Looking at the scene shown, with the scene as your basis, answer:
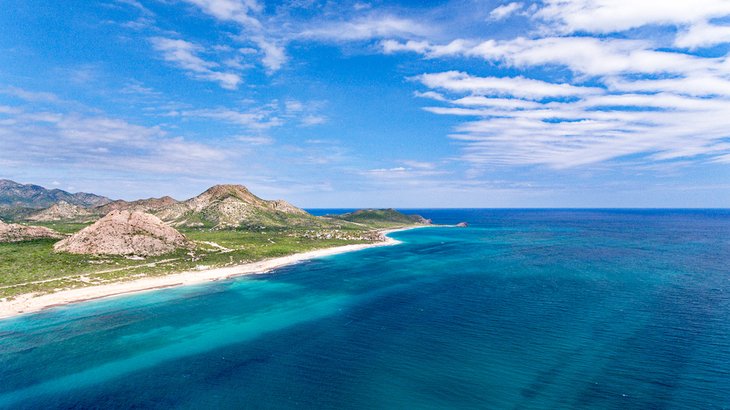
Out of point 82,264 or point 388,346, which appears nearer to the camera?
point 388,346

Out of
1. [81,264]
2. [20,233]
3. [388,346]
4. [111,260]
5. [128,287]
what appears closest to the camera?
[388,346]

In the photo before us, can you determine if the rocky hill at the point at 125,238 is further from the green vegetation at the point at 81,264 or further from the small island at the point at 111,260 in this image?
the green vegetation at the point at 81,264

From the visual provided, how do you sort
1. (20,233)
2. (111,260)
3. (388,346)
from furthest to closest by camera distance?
(20,233)
(111,260)
(388,346)


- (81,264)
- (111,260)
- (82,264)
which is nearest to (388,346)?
(82,264)

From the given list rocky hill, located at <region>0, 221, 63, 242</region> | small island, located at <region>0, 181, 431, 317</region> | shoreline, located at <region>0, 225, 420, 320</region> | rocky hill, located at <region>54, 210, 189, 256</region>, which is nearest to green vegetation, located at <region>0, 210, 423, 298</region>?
small island, located at <region>0, 181, 431, 317</region>

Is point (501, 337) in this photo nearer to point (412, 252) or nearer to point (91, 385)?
point (91, 385)

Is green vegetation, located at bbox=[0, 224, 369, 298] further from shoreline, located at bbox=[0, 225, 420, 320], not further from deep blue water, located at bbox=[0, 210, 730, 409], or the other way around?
deep blue water, located at bbox=[0, 210, 730, 409]

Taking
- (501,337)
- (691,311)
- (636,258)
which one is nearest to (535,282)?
(691,311)

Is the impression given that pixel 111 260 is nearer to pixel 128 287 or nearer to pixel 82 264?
pixel 82 264

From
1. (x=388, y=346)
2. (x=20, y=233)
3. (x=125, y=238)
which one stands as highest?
(x=20, y=233)
